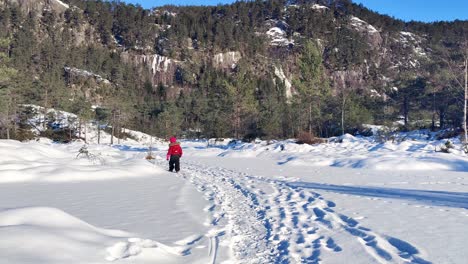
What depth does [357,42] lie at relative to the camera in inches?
5507

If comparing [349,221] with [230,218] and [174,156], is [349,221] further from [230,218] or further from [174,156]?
[174,156]

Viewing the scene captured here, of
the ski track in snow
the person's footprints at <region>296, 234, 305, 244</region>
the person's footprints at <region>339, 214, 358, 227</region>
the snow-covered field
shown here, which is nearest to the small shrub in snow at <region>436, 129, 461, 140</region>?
the snow-covered field

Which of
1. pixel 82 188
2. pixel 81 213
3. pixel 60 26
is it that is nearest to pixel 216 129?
pixel 82 188

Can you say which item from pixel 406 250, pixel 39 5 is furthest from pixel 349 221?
pixel 39 5

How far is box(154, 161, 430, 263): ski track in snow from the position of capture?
380 cm

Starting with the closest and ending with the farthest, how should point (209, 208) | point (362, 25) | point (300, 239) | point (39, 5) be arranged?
1. point (300, 239)
2. point (209, 208)
3. point (39, 5)
4. point (362, 25)

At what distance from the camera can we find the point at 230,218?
5.67 m

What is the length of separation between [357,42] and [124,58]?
8737 cm

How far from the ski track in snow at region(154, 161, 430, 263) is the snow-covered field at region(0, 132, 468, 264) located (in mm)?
14

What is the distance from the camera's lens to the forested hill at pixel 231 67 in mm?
38281

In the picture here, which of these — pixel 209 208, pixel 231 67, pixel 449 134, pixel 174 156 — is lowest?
pixel 209 208

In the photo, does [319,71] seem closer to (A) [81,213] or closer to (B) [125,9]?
(A) [81,213]

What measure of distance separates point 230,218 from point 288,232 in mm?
1225

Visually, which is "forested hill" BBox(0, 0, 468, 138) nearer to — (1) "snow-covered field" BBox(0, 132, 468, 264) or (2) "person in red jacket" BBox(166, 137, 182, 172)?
(2) "person in red jacket" BBox(166, 137, 182, 172)
